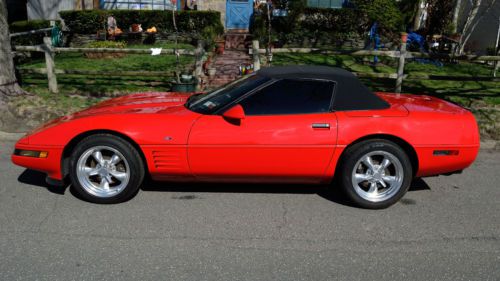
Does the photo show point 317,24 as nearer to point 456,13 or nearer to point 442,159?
point 456,13

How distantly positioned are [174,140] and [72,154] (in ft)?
3.14

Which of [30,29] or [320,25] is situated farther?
[320,25]

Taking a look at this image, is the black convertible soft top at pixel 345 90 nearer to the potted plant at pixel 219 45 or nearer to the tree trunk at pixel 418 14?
the potted plant at pixel 219 45

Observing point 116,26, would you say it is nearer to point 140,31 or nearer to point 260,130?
point 140,31

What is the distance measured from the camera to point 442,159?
4.17 m

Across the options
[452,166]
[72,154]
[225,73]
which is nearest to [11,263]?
[72,154]

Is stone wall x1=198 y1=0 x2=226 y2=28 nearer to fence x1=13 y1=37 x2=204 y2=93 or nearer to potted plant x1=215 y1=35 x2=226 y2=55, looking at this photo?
potted plant x1=215 y1=35 x2=226 y2=55

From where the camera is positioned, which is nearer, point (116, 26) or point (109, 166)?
point (109, 166)

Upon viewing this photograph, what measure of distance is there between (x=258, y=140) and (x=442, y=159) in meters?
1.74

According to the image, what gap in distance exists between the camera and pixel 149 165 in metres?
4.14

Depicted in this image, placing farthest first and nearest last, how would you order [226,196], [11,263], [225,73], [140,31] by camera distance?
1. [140,31]
2. [225,73]
3. [226,196]
4. [11,263]

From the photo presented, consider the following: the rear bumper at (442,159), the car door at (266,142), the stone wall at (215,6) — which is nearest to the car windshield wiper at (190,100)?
the car door at (266,142)

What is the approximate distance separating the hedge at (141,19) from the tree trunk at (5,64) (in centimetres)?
878

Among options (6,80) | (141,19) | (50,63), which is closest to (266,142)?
(6,80)
